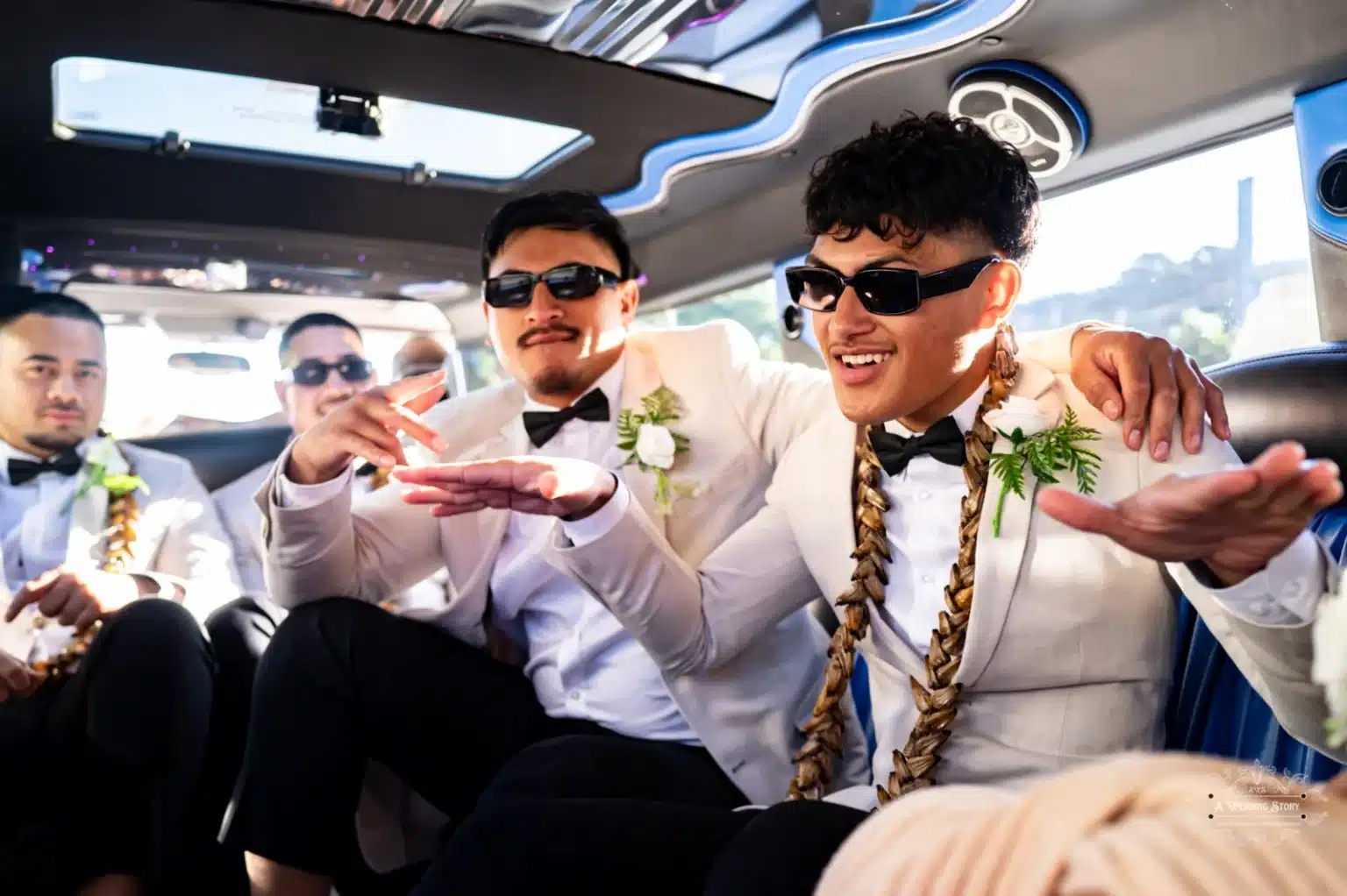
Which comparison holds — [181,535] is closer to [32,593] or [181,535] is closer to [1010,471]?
[32,593]

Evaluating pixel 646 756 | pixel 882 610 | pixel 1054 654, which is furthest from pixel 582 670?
pixel 1054 654

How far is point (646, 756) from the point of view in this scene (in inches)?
55.6

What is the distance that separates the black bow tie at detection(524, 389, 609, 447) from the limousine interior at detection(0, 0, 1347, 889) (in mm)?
113

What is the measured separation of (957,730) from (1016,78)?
2.20 ft

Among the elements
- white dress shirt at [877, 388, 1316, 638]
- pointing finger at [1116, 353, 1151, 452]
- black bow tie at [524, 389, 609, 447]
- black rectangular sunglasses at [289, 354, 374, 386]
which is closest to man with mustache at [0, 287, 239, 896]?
black rectangular sunglasses at [289, 354, 374, 386]

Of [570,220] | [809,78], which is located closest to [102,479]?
[570,220]

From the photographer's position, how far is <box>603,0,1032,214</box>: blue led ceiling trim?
1.12 metres

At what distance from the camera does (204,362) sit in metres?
1.54

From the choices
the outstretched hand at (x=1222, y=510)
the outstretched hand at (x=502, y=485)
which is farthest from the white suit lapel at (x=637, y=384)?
the outstretched hand at (x=1222, y=510)

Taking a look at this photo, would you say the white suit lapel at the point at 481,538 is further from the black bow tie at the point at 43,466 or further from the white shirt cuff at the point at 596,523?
the black bow tie at the point at 43,466

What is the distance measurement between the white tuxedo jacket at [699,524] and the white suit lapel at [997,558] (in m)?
0.35

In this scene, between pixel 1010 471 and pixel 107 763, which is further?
pixel 107 763

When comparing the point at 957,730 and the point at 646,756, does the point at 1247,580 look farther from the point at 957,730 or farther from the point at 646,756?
the point at 646,756

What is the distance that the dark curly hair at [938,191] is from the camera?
1.09 meters
